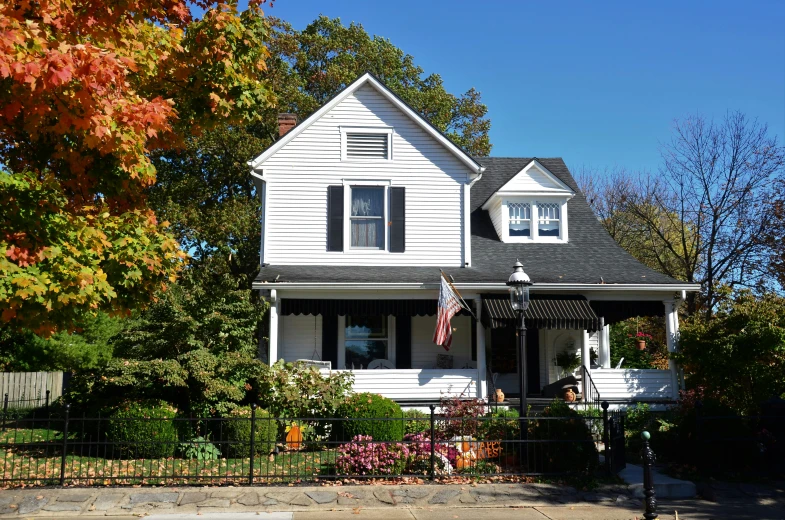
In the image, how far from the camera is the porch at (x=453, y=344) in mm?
15883

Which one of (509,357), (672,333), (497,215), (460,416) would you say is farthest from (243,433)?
(672,333)

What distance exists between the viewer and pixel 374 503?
973 centimetres

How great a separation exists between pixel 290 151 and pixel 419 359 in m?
6.29

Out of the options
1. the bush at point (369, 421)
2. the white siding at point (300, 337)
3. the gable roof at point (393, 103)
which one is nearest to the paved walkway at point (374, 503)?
the bush at point (369, 421)

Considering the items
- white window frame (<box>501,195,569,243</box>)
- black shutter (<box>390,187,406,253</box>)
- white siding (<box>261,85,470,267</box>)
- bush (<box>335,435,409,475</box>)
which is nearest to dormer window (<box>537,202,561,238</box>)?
white window frame (<box>501,195,569,243</box>)

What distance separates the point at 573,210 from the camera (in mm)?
20422

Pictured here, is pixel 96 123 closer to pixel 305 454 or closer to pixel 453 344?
pixel 305 454

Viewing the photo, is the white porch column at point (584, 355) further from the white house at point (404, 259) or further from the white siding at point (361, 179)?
the white siding at point (361, 179)

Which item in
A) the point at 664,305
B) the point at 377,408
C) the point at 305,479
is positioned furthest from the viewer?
the point at 664,305

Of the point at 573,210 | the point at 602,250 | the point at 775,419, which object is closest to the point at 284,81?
the point at 573,210

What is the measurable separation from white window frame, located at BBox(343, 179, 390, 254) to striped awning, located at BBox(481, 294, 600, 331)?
3.09 meters

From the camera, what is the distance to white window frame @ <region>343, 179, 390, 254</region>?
1739cm

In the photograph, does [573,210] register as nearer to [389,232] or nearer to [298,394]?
[389,232]

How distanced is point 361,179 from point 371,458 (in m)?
8.69
